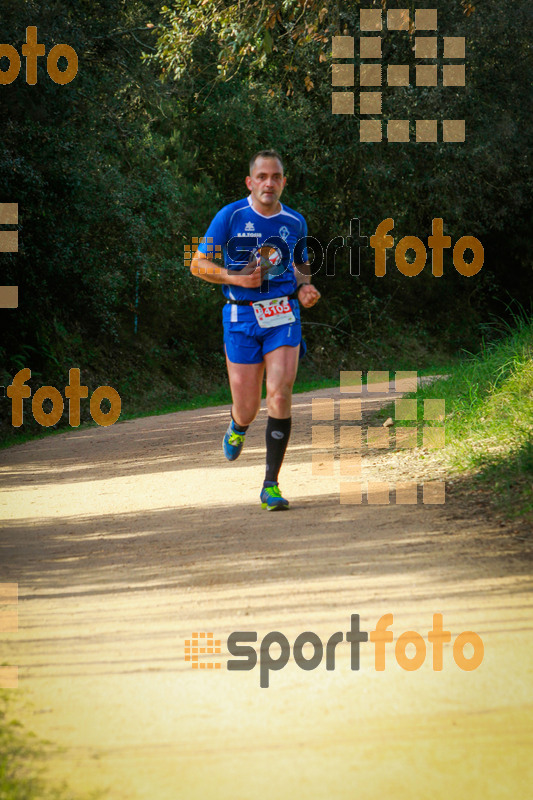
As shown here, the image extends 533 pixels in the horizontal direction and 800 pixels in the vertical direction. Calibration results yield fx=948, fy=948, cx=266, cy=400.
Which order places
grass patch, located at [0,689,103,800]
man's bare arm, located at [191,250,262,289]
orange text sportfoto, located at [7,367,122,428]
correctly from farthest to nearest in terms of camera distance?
orange text sportfoto, located at [7,367,122,428] → man's bare arm, located at [191,250,262,289] → grass patch, located at [0,689,103,800]

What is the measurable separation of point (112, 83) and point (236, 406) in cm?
1320

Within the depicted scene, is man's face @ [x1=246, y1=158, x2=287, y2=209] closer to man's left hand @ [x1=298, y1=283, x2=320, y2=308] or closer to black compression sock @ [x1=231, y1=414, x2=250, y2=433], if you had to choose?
man's left hand @ [x1=298, y1=283, x2=320, y2=308]

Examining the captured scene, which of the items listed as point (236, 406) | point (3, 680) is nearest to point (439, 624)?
point (3, 680)

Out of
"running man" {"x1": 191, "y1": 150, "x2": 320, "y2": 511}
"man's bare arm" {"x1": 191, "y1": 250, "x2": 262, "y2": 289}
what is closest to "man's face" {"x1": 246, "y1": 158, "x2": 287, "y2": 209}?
"running man" {"x1": 191, "y1": 150, "x2": 320, "y2": 511}

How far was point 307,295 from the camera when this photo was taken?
6262 millimetres

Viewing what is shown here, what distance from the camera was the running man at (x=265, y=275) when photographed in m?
6.29

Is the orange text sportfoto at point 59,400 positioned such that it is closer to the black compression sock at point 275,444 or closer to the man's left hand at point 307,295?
the black compression sock at point 275,444

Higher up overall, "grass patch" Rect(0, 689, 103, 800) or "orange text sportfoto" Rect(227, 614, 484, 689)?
"grass patch" Rect(0, 689, 103, 800)

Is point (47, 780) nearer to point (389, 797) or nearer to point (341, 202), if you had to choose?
point (389, 797)

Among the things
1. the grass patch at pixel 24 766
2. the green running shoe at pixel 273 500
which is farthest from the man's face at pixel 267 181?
the grass patch at pixel 24 766

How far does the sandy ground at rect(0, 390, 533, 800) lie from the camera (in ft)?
8.76

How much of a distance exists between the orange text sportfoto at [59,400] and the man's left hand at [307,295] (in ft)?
34.1

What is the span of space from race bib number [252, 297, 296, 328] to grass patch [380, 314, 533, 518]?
183 centimetres

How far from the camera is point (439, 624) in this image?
3838mm
